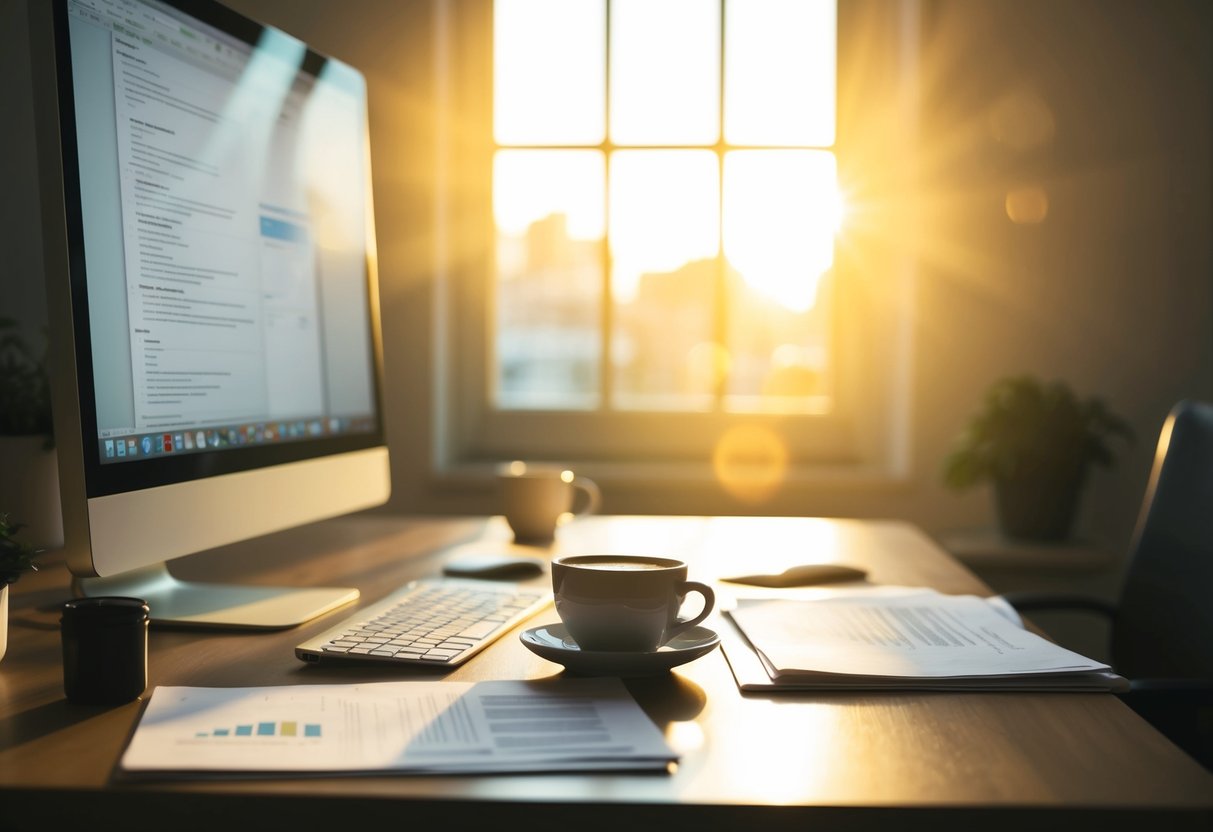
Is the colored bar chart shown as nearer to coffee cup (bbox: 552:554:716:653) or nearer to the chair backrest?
coffee cup (bbox: 552:554:716:653)

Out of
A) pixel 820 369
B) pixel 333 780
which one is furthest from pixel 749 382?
pixel 333 780

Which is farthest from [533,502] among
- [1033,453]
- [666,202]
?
[666,202]

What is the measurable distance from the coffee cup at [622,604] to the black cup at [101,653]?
0.27m

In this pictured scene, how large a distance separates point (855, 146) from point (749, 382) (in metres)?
0.55

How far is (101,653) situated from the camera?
0.62 m

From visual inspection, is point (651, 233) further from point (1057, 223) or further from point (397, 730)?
point (397, 730)

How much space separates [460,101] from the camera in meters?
2.21

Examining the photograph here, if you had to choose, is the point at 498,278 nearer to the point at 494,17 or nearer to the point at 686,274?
the point at 686,274

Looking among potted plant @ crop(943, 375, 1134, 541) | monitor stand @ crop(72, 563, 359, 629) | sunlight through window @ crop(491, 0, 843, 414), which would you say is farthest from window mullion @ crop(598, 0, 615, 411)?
monitor stand @ crop(72, 563, 359, 629)

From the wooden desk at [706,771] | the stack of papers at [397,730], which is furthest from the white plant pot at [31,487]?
the stack of papers at [397,730]

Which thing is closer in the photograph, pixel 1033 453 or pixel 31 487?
pixel 31 487

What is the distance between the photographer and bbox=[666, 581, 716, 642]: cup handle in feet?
2.28

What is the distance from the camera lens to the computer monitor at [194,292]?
0.71 meters

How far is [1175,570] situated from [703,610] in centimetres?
74
